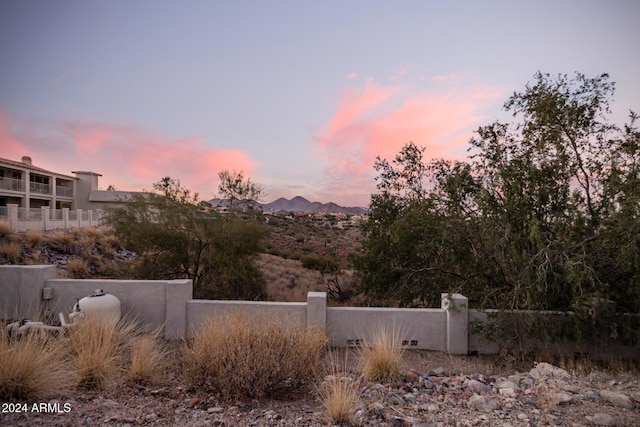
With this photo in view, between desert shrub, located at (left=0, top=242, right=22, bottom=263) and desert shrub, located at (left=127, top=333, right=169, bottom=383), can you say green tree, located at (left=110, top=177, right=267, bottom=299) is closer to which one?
desert shrub, located at (left=0, top=242, right=22, bottom=263)

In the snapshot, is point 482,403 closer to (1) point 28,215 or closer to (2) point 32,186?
(1) point 28,215

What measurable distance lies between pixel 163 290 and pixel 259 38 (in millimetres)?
10798

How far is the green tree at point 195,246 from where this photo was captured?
12438 millimetres

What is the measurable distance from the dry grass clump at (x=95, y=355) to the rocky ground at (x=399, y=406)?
0.25 meters

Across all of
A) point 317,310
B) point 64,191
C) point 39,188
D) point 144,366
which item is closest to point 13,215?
point 144,366

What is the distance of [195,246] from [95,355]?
8.14 meters

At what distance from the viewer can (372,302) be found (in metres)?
11.1

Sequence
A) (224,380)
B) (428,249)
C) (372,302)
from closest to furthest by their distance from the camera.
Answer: (224,380), (428,249), (372,302)

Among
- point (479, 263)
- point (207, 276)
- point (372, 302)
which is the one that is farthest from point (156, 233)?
point (479, 263)

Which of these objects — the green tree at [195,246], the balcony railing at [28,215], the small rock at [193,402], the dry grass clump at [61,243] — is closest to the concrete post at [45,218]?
the balcony railing at [28,215]

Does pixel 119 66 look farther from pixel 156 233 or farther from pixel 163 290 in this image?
pixel 163 290

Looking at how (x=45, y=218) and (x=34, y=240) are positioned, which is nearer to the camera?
(x=34, y=240)

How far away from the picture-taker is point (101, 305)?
723cm

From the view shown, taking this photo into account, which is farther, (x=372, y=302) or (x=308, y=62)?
(x=308, y=62)
